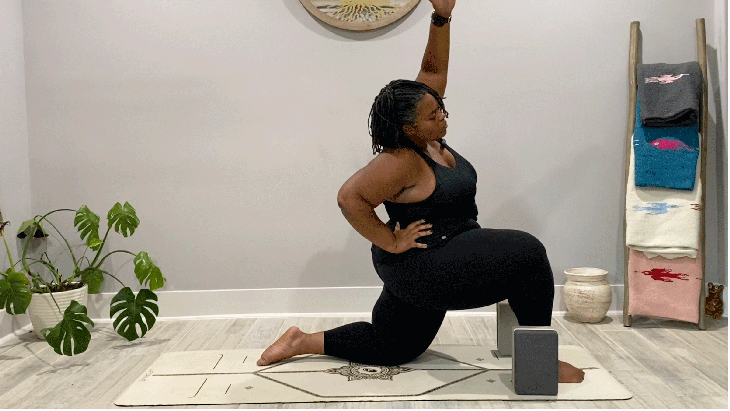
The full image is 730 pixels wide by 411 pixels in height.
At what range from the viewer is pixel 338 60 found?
3.03 m

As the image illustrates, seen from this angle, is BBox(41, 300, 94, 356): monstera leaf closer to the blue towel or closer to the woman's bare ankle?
the woman's bare ankle

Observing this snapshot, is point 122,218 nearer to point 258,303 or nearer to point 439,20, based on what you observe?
point 258,303

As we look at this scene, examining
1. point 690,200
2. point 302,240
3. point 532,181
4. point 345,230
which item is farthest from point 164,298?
point 690,200

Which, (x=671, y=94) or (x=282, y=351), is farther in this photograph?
(x=671, y=94)

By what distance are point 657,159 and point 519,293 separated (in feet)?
3.94

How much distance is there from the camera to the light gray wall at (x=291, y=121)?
300 centimetres

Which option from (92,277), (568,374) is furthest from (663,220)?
(92,277)

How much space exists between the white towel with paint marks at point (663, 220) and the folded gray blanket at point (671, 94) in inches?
8.0

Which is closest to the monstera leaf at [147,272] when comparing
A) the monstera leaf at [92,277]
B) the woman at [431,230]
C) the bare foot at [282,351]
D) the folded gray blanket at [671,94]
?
the monstera leaf at [92,277]

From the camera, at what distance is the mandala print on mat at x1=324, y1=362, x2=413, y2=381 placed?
6.93 feet

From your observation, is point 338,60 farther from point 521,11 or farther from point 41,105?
point 41,105

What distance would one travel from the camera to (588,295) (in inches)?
111

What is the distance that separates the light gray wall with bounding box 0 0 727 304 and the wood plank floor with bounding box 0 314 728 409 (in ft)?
0.99

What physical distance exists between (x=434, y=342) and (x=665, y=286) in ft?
3.30
